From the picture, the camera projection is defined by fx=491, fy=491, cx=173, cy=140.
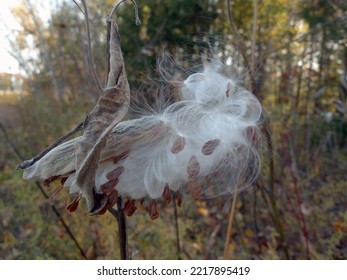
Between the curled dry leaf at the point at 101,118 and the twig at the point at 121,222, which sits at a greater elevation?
the curled dry leaf at the point at 101,118

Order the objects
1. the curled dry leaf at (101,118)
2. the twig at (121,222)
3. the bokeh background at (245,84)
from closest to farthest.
A: the curled dry leaf at (101,118), the twig at (121,222), the bokeh background at (245,84)

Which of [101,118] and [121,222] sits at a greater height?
[101,118]

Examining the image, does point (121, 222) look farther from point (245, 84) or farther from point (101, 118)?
point (245, 84)

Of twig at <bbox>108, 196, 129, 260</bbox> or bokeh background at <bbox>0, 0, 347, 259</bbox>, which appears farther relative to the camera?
bokeh background at <bbox>0, 0, 347, 259</bbox>

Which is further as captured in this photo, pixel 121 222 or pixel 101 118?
pixel 121 222

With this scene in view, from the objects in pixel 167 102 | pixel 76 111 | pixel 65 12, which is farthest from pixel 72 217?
pixel 65 12

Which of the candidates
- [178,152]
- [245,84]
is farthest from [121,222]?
[245,84]
